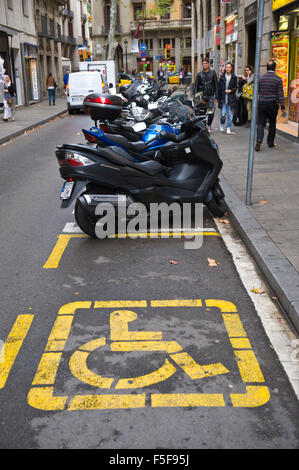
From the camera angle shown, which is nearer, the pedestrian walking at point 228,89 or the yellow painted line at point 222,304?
the yellow painted line at point 222,304

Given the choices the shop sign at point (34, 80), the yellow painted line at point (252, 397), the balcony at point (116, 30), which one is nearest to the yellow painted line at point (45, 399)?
the yellow painted line at point (252, 397)

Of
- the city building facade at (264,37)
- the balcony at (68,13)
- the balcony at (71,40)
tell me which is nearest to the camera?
the city building facade at (264,37)

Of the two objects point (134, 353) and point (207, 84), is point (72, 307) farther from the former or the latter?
point (207, 84)

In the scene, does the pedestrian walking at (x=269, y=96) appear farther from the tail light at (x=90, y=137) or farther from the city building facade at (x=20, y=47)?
the city building facade at (x=20, y=47)

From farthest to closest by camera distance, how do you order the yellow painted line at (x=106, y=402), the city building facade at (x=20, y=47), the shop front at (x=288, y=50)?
the city building facade at (x=20, y=47) → the shop front at (x=288, y=50) → the yellow painted line at (x=106, y=402)

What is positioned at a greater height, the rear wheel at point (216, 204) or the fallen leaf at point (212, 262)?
the rear wheel at point (216, 204)

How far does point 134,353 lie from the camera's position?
134 inches

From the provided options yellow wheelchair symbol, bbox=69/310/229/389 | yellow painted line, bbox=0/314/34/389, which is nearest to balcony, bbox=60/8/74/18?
→ yellow painted line, bbox=0/314/34/389

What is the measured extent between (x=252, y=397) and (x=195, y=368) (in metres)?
0.43

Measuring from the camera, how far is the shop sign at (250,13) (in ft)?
55.4

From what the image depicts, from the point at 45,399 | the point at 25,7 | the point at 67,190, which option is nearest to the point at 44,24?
the point at 25,7

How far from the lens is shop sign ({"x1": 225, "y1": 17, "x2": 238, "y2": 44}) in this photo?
21.4 metres

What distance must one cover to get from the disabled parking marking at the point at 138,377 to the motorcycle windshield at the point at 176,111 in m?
6.08
